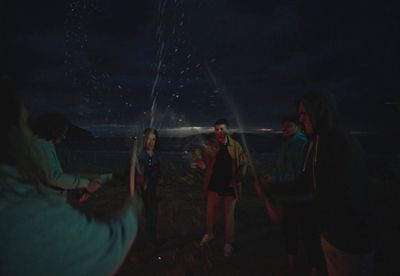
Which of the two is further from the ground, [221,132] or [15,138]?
[221,132]

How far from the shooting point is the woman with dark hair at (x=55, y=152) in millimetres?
4066

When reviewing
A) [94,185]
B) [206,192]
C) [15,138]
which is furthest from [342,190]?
[206,192]

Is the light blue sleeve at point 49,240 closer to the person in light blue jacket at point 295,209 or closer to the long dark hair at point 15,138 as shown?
the long dark hair at point 15,138

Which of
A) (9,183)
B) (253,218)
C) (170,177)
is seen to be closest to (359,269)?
(9,183)

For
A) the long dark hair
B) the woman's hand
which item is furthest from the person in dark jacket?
the woman's hand

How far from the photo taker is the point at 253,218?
318 inches

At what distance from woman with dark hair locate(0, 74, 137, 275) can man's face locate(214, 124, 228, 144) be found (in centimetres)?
471

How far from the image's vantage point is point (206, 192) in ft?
19.7

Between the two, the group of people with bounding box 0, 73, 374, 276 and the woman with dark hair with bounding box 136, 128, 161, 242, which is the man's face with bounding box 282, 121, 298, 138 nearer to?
the group of people with bounding box 0, 73, 374, 276

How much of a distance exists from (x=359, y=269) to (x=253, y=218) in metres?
5.63

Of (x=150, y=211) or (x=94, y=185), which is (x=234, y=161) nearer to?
(x=150, y=211)

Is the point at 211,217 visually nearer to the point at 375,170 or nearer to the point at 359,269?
the point at 359,269

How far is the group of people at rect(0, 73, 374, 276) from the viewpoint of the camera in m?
1.12

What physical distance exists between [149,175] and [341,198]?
13.3 ft
